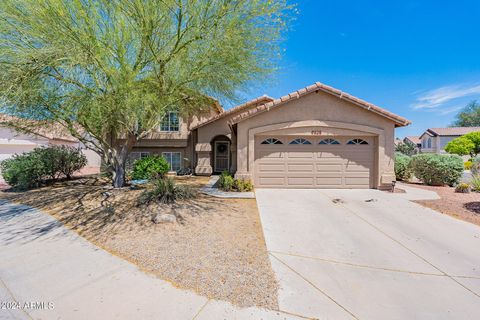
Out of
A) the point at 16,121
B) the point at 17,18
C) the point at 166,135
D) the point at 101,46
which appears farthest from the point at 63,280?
the point at 166,135

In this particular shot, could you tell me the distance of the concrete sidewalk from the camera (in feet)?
9.48

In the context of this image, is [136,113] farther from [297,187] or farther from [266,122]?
[297,187]

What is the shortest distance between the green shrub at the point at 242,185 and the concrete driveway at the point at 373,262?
268 centimetres

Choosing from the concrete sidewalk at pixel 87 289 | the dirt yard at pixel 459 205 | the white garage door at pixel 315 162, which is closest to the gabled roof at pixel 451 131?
the dirt yard at pixel 459 205

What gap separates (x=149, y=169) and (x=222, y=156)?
579 centimetres

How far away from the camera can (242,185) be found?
10352 millimetres

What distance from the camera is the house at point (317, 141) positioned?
10758 mm

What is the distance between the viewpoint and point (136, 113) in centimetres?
766

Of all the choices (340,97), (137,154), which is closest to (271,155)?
(340,97)

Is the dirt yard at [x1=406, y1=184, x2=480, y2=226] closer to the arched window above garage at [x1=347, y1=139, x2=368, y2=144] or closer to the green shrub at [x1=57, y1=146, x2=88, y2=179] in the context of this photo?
the arched window above garage at [x1=347, y1=139, x2=368, y2=144]

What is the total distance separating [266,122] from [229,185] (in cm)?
358

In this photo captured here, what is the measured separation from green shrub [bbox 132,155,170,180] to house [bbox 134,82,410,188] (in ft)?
17.0

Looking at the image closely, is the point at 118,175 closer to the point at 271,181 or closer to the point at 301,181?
the point at 271,181

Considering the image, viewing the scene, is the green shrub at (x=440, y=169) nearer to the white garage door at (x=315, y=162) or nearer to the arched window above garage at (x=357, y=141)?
the white garage door at (x=315, y=162)
